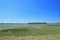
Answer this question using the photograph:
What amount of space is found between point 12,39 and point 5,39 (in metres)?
1.16

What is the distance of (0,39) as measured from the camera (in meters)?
23.9

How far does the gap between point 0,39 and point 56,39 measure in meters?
9.44

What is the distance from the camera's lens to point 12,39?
24094 millimetres

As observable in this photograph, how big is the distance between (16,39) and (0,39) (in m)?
2.66

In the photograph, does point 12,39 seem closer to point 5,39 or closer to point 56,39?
point 5,39

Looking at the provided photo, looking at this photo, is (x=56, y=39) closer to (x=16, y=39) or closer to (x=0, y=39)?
(x=16, y=39)

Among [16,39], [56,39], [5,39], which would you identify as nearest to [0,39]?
[5,39]

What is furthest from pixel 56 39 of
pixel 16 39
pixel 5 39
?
pixel 5 39

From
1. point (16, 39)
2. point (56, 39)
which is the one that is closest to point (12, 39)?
point (16, 39)

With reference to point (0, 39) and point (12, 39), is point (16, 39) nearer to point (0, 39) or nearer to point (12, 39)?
point (12, 39)

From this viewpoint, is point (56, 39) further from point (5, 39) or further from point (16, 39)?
point (5, 39)

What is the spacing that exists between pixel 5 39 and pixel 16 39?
1.83 m

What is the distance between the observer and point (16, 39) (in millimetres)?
24172

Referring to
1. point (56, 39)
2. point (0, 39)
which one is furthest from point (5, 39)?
point (56, 39)
